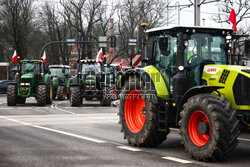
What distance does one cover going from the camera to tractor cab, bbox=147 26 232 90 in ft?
32.2

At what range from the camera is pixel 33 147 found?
1030 centimetres

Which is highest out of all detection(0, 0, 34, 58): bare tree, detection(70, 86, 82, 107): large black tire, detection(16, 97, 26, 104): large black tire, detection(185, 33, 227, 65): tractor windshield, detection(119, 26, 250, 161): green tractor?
detection(0, 0, 34, 58): bare tree

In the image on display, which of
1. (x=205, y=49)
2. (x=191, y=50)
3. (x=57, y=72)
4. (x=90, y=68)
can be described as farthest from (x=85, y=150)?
(x=57, y=72)

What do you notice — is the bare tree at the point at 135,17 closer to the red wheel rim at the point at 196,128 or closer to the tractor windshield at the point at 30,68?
the tractor windshield at the point at 30,68

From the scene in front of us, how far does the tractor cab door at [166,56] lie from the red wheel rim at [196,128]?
1585mm

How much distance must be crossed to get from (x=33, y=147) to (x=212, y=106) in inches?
167

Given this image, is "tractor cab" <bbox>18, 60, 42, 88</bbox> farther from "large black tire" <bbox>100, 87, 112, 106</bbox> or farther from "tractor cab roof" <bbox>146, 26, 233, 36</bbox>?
"tractor cab roof" <bbox>146, 26, 233, 36</bbox>

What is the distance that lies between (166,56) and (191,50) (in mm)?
749

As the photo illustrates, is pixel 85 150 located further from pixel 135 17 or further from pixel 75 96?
pixel 135 17

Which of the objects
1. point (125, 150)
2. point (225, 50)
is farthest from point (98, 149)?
point (225, 50)

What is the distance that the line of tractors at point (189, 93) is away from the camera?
8.16 meters

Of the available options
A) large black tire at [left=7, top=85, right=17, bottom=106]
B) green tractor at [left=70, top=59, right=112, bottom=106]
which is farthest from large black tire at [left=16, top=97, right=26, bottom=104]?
green tractor at [left=70, top=59, right=112, bottom=106]

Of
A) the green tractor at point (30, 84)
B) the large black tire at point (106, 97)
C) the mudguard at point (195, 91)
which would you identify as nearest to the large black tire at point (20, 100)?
the green tractor at point (30, 84)

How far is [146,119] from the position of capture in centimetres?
1018
